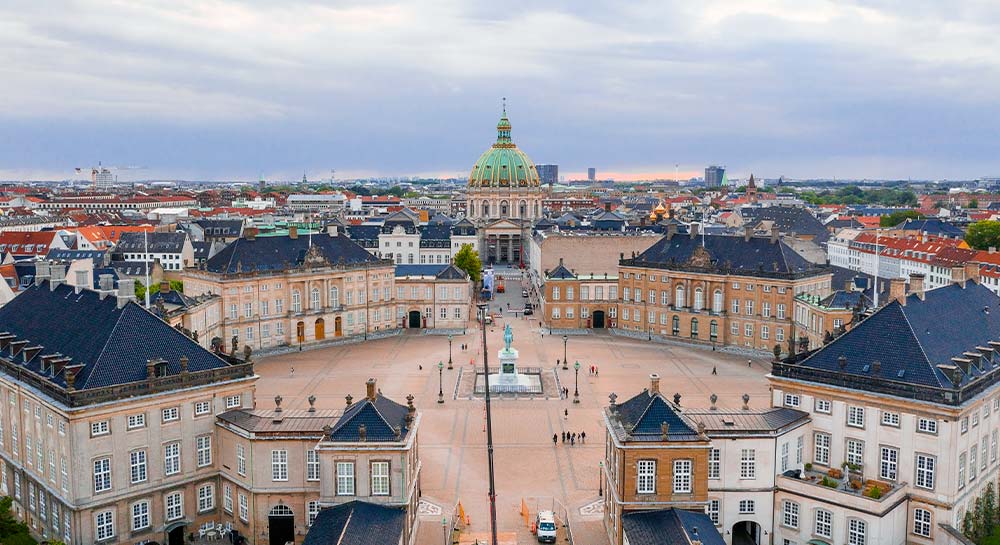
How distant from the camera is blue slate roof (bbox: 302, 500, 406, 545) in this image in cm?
4103

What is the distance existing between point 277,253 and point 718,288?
53.4m

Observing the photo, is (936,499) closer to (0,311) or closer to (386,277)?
(0,311)

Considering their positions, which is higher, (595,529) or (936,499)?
(936,499)

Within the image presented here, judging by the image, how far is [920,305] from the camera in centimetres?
5234

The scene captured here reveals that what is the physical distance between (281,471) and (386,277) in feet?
219

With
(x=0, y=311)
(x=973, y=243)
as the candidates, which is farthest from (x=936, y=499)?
(x=973, y=243)

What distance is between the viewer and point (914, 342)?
4872cm

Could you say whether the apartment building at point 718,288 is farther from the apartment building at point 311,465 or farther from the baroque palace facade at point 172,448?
the baroque palace facade at point 172,448

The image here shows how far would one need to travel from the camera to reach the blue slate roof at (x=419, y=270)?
117 metres

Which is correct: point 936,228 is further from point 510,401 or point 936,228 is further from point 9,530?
point 9,530

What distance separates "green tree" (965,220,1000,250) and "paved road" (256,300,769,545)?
91295 millimetres

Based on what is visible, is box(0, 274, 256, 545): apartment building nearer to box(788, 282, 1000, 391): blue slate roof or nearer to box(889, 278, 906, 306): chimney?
box(788, 282, 1000, 391): blue slate roof

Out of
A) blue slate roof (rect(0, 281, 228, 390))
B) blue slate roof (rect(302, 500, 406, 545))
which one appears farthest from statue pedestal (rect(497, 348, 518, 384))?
blue slate roof (rect(302, 500, 406, 545))

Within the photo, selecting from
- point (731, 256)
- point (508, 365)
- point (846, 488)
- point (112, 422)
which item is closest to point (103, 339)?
point (112, 422)
